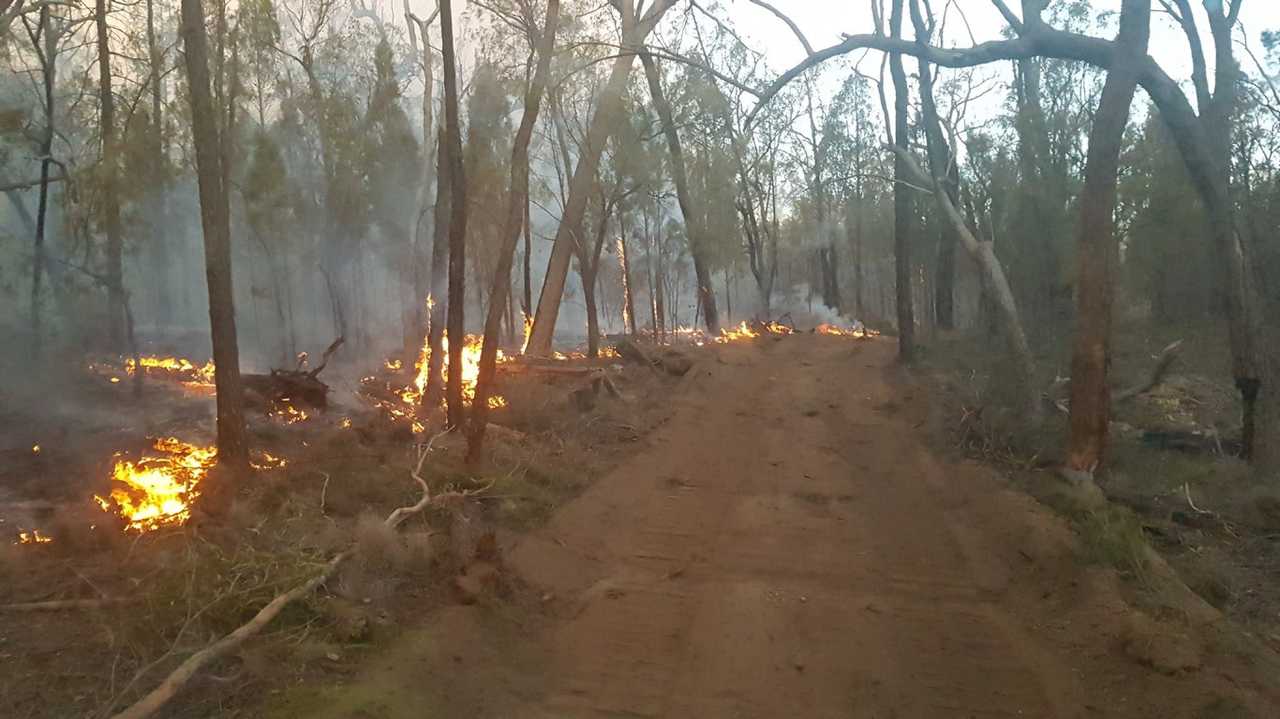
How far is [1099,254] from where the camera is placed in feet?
33.7

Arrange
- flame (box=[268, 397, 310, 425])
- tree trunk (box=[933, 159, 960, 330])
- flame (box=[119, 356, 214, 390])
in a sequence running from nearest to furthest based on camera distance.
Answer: flame (box=[268, 397, 310, 425]), flame (box=[119, 356, 214, 390]), tree trunk (box=[933, 159, 960, 330])

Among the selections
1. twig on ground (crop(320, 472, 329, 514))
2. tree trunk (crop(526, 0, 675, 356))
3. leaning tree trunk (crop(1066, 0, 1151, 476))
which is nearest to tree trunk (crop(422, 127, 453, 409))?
tree trunk (crop(526, 0, 675, 356))

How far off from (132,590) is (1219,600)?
8420mm

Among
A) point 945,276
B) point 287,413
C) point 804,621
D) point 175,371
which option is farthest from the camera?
point 945,276

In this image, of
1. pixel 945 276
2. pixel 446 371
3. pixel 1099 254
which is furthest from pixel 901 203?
pixel 446 371

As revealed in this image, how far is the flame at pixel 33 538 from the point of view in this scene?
8234 mm

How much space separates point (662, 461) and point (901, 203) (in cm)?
956

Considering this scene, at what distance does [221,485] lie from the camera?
995 cm

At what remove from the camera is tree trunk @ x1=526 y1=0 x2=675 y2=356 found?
893 inches

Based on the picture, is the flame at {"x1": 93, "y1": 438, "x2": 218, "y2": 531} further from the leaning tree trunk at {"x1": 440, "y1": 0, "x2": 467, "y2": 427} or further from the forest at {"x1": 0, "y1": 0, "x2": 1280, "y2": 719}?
the leaning tree trunk at {"x1": 440, "y1": 0, "x2": 467, "y2": 427}

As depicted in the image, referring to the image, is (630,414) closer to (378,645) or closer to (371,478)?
(371,478)

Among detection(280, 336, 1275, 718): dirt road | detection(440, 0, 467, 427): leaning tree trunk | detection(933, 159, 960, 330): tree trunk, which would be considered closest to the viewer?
detection(280, 336, 1275, 718): dirt road

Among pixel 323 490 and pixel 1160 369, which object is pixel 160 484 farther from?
pixel 1160 369

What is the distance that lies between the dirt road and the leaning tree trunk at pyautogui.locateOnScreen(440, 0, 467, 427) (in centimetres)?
279
